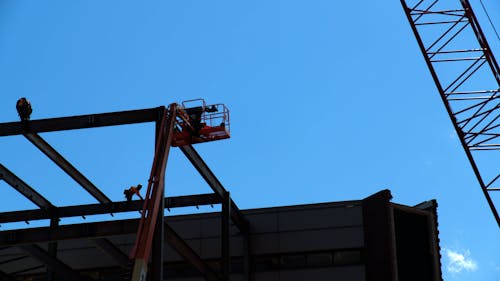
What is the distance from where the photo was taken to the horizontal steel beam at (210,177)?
37.6 meters

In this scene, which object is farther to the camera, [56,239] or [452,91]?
[452,91]

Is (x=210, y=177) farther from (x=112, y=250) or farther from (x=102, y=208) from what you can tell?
(x=102, y=208)

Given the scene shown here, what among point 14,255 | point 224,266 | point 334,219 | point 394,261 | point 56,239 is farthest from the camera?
point 14,255

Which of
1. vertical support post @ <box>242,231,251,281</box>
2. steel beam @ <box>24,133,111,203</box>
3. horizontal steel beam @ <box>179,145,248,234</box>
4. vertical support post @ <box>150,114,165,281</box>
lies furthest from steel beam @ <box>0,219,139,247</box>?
vertical support post @ <box>242,231,251,281</box>

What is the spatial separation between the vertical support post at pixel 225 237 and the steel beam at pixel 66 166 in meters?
6.78

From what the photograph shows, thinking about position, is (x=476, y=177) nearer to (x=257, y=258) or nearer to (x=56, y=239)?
(x=257, y=258)

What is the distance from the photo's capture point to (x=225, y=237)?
129ft

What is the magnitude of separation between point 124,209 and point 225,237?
6522 mm

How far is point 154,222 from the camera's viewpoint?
32.2m

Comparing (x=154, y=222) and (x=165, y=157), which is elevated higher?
(x=165, y=157)

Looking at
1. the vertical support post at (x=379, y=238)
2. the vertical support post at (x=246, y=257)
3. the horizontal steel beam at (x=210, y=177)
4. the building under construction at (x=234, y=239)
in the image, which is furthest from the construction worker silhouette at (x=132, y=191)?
the vertical support post at (x=379, y=238)

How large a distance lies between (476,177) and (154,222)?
26.3 meters

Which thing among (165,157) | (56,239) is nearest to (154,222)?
(165,157)

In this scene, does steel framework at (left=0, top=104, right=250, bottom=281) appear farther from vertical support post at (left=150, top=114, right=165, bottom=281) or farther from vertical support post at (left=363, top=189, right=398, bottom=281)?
vertical support post at (left=363, top=189, right=398, bottom=281)
